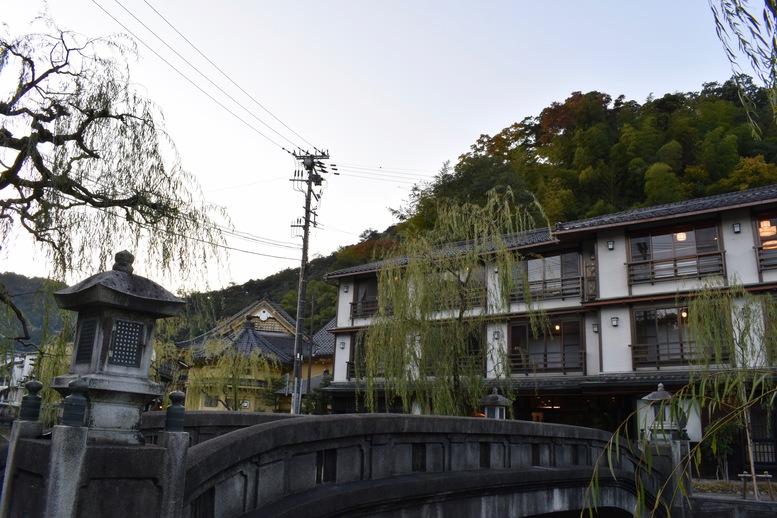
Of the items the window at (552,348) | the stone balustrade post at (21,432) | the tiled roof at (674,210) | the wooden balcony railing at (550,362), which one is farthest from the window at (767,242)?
the stone balustrade post at (21,432)

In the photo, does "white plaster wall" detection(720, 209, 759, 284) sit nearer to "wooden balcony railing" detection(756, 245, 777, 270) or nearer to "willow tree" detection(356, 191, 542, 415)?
"wooden balcony railing" detection(756, 245, 777, 270)

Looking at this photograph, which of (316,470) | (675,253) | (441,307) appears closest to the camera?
(316,470)

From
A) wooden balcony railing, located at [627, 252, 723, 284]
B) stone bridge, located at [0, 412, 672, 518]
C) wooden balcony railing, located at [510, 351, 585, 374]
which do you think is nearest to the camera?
stone bridge, located at [0, 412, 672, 518]

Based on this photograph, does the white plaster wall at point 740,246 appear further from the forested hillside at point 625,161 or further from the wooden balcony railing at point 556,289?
the forested hillside at point 625,161

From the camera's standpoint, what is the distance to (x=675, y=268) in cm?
2198

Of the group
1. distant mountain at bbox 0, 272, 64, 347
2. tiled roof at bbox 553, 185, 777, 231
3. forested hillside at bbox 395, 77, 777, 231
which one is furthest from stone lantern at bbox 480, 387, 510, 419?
forested hillside at bbox 395, 77, 777, 231

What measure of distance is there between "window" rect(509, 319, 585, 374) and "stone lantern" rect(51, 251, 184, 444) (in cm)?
1985

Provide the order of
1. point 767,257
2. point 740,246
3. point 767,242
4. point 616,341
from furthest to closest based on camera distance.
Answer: point 616,341
point 740,246
point 767,242
point 767,257

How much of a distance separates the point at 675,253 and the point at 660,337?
3078 mm

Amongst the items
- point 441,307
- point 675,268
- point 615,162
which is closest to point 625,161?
→ point 615,162

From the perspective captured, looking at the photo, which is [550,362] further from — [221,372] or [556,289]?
[221,372]

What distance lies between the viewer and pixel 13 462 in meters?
5.25

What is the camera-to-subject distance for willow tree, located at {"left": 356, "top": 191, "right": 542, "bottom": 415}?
16234mm

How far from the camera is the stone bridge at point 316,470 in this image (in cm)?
474
